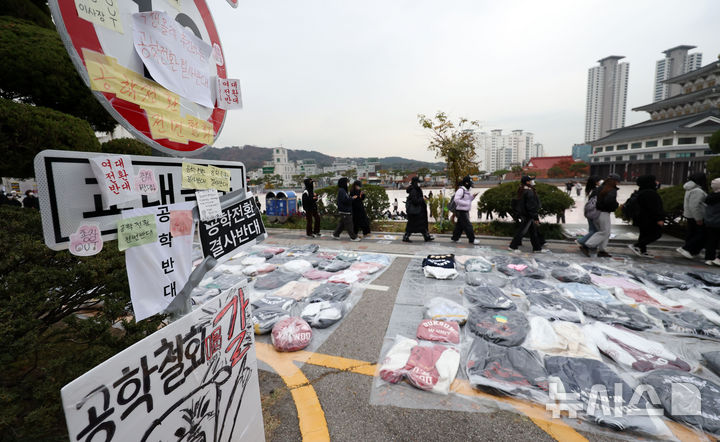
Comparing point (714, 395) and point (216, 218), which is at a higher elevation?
point (216, 218)

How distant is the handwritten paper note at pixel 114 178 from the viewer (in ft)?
3.84

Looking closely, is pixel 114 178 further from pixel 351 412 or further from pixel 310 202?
pixel 310 202

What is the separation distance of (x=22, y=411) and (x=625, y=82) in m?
121

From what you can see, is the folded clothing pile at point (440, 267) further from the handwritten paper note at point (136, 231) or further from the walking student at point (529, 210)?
→ the handwritten paper note at point (136, 231)

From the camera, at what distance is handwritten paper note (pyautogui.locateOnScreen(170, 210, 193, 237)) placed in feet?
4.88

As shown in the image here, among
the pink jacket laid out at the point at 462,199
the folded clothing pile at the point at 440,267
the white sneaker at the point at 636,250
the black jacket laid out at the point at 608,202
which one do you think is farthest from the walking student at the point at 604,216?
the folded clothing pile at the point at 440,267

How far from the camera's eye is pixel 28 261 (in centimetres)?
172

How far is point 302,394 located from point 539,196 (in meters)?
Result: 8.01

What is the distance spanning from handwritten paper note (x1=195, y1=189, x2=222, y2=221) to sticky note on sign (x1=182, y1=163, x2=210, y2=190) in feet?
0.12

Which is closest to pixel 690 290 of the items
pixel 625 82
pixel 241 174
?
pixel 241 174

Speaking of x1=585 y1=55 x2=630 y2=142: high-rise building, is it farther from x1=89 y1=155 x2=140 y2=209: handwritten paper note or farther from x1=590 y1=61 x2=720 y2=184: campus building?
x1=89 y1=155 x2=140 y2=209: handwritten paper note

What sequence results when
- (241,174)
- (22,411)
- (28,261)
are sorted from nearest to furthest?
1. (22,411)
2. (28,261)
3. (241,174)

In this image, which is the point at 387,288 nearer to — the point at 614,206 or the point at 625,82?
the point at 614,206

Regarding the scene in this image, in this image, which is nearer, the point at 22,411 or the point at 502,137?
the point at 22,411
